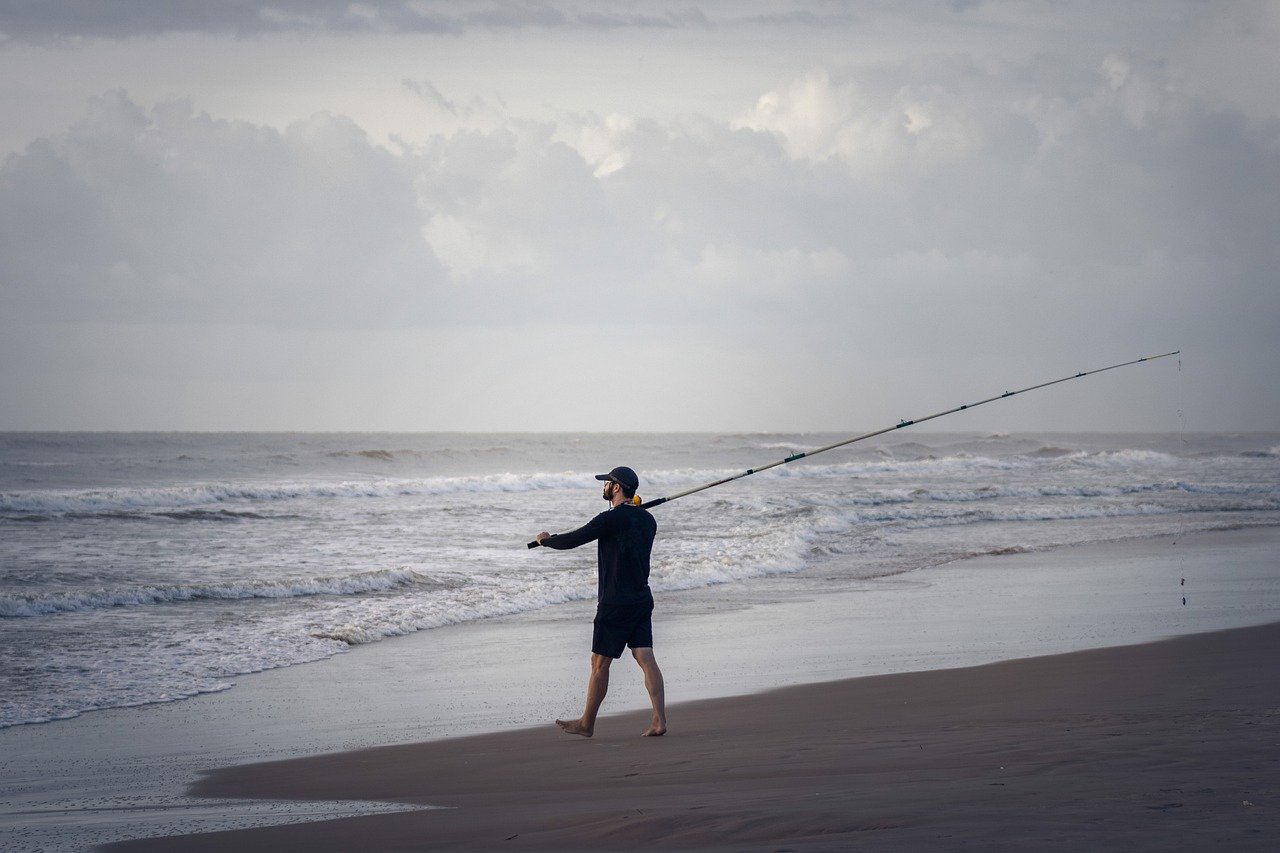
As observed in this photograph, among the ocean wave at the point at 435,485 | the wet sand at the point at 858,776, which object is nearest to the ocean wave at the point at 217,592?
the wet sand at the point at 858,776

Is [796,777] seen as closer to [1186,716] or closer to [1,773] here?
[1186,716]

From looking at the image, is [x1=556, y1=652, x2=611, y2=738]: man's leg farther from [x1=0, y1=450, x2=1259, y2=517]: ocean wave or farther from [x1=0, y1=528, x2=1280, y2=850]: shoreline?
[x1=0, y1=450, x2=1259, y2=517]: ocean wave

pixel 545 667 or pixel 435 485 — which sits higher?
pixel 435 485

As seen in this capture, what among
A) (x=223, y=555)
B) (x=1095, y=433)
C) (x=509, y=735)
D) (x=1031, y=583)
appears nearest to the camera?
(x=509, y=735)

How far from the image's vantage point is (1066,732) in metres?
5.14

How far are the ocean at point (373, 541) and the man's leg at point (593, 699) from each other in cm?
319

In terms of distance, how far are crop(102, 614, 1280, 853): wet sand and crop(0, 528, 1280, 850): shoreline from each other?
37cm

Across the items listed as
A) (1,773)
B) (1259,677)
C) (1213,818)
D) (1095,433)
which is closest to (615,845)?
(1213,818)

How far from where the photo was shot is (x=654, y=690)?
5902mm

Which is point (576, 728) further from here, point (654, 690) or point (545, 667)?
point (545, 667)

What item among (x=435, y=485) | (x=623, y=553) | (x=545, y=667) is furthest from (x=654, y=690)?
(x=435, y=485)

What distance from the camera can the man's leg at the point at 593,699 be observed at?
5871 mm

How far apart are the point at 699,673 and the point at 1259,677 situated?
Result: 363 centimetres

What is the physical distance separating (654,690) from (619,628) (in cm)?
39
